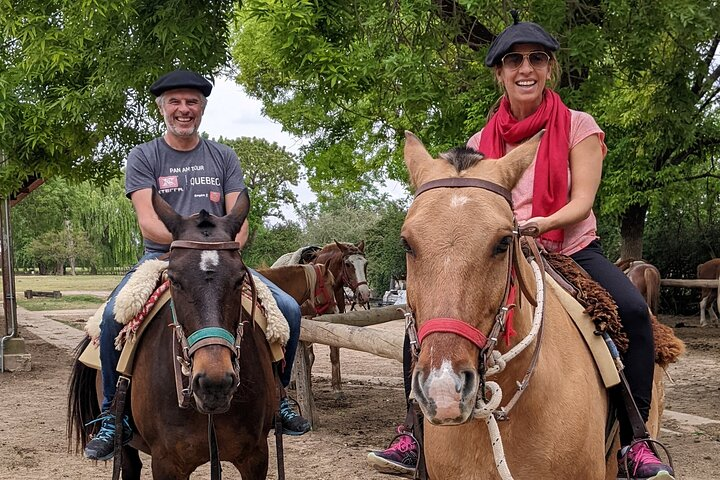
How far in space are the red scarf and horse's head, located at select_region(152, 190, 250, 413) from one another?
61.0 inches

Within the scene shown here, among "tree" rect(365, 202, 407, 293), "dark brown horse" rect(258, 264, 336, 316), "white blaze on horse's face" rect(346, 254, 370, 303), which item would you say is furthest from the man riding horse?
"tree" rect(365, 202, 407, 293)

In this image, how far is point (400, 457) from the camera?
3.35 metres

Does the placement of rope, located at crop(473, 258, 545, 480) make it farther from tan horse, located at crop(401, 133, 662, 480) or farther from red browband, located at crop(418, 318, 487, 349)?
red browband, located at crop(418, 318, 487, 349)

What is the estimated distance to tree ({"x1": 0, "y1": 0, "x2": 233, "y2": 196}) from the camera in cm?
767

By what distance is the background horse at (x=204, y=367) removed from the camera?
3.85 metres

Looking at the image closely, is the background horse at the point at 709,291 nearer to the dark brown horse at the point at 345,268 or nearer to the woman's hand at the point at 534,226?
the dark brown horse at the point at 345,268

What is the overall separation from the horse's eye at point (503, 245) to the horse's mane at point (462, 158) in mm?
326

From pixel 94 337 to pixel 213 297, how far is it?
52.5 inches

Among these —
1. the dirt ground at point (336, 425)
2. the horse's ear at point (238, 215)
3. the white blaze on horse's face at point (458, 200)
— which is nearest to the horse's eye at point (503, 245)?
the white blaze on horse's face at point (458, 200)

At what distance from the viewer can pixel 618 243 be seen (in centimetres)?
2394

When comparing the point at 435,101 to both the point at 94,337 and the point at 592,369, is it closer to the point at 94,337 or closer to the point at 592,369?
the point at 94,337

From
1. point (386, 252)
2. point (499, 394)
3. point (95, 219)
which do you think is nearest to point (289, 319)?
point (499, 394)

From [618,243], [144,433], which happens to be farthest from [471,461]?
[618,243]

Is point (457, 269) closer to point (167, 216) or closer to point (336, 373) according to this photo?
point (167, 216)
